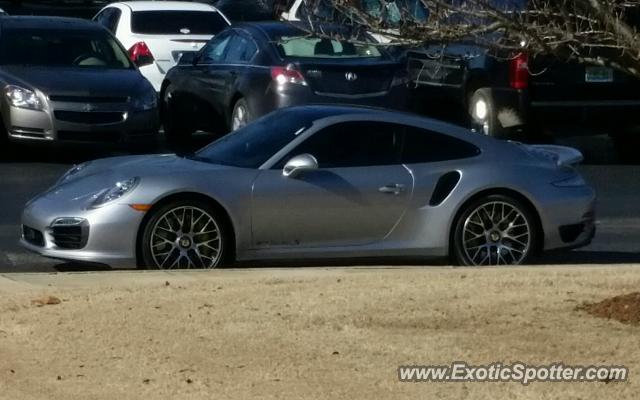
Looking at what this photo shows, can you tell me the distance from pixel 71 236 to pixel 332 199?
1.80m

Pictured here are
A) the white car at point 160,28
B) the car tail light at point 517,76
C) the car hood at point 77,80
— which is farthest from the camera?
the white car at point 160,28

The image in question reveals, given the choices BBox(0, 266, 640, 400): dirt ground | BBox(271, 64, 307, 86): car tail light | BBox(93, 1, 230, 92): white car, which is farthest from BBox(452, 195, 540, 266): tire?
BBox(93, 1, 230, 92): white car

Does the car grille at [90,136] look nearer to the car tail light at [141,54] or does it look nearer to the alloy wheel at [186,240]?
the car tail light at [141,54]

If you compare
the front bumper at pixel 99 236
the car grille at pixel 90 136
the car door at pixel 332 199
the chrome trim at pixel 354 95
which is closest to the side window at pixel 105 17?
the car grille at pixel 90 136

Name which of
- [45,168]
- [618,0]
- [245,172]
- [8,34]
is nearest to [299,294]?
[245,172]

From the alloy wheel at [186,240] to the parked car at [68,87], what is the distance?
6508 millimetres

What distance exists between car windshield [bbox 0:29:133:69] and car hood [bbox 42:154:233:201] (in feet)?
22.2

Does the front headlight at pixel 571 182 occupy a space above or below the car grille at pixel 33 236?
above

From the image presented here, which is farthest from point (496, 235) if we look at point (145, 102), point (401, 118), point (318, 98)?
point (145, 102)

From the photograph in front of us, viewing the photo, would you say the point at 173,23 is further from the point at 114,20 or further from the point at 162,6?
the point at 114,20

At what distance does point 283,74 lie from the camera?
55.2 feet

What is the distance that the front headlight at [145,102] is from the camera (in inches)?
677

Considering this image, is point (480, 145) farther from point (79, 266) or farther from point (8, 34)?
point (8, 34)

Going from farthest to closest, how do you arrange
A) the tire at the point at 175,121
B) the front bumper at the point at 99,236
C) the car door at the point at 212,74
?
the tire at the point at 175,121, the car door at the point at 212,74, the front bumper at the point at 99,236
